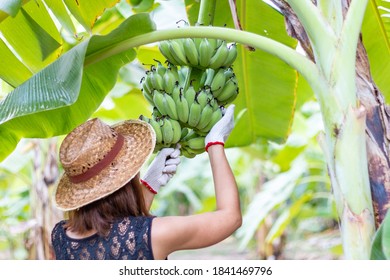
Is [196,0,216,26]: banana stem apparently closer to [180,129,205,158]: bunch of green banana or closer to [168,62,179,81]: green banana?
[168,62,179,81]: green banana

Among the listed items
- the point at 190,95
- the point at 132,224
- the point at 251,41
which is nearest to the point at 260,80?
the point at 190,95

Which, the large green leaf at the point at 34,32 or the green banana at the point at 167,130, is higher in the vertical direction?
the large green leaf at the point at 34,32

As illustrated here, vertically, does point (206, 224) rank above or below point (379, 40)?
below

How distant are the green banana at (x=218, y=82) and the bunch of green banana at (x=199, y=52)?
17 mm

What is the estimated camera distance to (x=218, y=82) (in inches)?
46.4

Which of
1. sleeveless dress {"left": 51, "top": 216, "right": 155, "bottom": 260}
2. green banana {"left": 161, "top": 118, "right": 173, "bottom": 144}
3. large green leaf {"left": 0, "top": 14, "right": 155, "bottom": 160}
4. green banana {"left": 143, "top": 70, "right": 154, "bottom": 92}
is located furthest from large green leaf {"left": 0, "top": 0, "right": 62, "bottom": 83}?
sleeveless dress {"left": 51, "top": 216, "right": 155, "bottom": 260}

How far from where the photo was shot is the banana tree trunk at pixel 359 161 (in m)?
0.90

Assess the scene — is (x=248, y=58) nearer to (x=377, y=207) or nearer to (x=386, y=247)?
(x=377, y=207)

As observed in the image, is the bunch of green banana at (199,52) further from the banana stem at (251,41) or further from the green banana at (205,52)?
the banana stem at (251,41)

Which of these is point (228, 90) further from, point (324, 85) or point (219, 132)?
point (324, 85)

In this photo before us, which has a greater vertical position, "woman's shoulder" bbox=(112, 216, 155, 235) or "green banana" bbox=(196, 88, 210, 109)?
"green banana" bbox=(196, 88, 210, 109)

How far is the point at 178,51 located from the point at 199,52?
4 centimetres

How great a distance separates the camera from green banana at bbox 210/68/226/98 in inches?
46.5

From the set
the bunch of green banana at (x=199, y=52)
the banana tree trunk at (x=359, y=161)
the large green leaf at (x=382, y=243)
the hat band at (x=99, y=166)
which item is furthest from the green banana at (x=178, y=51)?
→ the large green leaf at (x=382, y=243)
